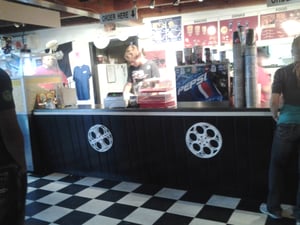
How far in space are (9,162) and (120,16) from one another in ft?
11.1

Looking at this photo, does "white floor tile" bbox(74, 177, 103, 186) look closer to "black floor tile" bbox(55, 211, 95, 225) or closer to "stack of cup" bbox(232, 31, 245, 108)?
"black floor tile" bbox(55, 211, 95, 225)

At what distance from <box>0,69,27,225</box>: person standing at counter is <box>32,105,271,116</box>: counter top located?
1805 mm

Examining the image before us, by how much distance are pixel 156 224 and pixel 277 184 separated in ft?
3.39

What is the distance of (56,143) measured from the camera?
3980 millimetres

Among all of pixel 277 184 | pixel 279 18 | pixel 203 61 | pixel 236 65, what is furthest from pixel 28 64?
pixel 279 18

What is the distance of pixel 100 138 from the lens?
3576mm

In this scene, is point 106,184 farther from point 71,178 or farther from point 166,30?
point 166,30

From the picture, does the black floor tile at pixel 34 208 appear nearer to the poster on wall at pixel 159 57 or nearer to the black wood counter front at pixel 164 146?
the black wood counter front at pixel 164 146

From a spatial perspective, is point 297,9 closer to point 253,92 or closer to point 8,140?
point 253,92

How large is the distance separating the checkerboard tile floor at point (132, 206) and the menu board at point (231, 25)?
119 inches

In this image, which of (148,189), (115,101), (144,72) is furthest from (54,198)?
(144,72)

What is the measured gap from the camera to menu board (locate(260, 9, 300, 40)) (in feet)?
Result: 15.3

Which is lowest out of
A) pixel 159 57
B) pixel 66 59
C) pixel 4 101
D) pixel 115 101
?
pixel 115 101

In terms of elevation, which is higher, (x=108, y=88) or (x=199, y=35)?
(x=199, y=35)
